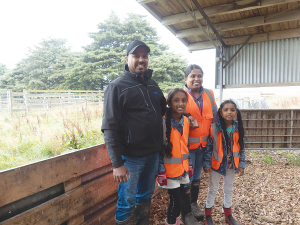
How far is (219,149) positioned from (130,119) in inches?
51.5

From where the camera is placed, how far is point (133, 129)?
181 centimetres

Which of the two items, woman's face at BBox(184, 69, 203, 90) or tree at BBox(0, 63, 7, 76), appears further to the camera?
tree at BBox(0, 63, 7, 76)

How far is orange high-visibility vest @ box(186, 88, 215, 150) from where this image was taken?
2525 mm

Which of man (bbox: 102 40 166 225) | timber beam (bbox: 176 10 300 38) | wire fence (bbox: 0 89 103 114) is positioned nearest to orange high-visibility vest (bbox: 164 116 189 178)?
man (bbox: 102 40 166 225)

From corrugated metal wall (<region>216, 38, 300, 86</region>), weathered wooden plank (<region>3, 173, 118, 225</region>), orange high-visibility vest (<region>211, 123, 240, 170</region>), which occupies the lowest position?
weathered wooden plank (<region>3, 173, 118, 225</region>)

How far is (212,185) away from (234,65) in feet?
Answer: 21.0

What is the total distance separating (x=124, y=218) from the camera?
74.4 inches

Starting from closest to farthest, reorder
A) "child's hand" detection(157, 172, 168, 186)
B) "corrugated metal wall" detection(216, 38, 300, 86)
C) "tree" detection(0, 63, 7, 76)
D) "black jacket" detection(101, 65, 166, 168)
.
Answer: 1. "black jacket" detection(101, 65, 166, 168)
2. "child's hand" detection(157, 172, 168, 186)
3. "corrugated metal wall" detection(216, 38, 300, 86)
4. "tree" detection(0, 63, 7, 76)

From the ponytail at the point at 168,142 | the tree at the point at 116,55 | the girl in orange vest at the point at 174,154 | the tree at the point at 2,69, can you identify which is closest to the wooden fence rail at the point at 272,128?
the girl in orange vest at the point at 174,154

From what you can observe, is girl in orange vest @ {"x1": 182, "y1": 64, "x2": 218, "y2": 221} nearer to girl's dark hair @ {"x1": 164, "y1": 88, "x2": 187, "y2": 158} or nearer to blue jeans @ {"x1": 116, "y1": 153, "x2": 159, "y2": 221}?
girl's dark hair @ {"x1": 164, "y1": 88, "x2": 187, "y2": 158}

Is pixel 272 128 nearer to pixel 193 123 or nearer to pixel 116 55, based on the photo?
pixel 193 123

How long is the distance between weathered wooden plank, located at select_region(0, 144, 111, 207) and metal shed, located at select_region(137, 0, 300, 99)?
4263 mm

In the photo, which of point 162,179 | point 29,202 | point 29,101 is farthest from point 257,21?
point 29,101

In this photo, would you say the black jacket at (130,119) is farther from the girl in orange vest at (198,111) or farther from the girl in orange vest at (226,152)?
the girl in orange vest at (226,152)
